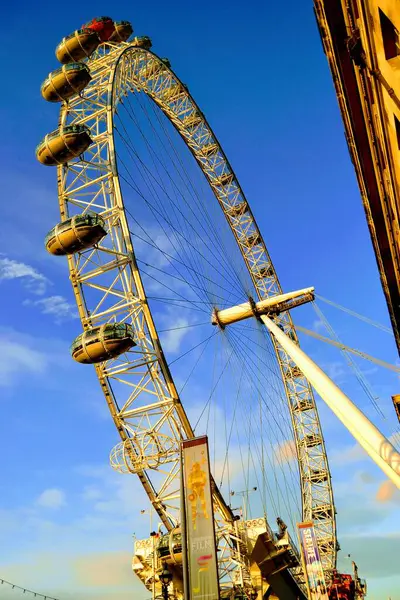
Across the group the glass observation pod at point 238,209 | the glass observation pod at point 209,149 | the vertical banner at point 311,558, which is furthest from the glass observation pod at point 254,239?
the vertical banner at point 311,558

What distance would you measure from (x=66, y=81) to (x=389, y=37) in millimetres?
28962

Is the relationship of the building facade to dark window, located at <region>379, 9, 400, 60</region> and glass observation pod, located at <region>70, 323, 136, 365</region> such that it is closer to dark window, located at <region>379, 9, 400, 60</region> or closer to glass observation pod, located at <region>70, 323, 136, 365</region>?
dark window, located at <region>379, 9, 400, 60</region>

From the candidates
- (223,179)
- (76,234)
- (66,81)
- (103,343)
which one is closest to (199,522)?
(103,343)

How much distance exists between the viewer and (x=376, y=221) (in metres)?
20.2

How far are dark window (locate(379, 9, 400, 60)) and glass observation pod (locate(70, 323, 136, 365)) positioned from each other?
21508mm

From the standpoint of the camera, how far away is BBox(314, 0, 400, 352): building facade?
1114 cm

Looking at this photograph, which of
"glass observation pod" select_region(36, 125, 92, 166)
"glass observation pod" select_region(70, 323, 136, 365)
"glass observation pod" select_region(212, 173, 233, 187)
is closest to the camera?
"glass observation pod" select_region(70, 323, 136, 365)

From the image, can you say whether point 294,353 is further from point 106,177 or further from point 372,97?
point 106,177

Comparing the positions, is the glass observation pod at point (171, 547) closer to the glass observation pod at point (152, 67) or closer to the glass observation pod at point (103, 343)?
the glass observation pod at point (103, 343)

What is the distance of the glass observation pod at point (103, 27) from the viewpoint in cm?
4078

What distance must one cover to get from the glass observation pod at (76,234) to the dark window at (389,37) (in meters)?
22.6

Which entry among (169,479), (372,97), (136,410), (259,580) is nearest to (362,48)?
(372,97)

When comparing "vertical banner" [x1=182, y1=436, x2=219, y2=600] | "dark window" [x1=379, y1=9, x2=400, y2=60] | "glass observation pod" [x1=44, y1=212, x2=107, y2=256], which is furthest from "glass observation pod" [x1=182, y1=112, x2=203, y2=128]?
"dark window" [x1=379, y1=9, x2=400, y2=60]

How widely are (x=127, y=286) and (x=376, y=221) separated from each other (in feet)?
57.1
